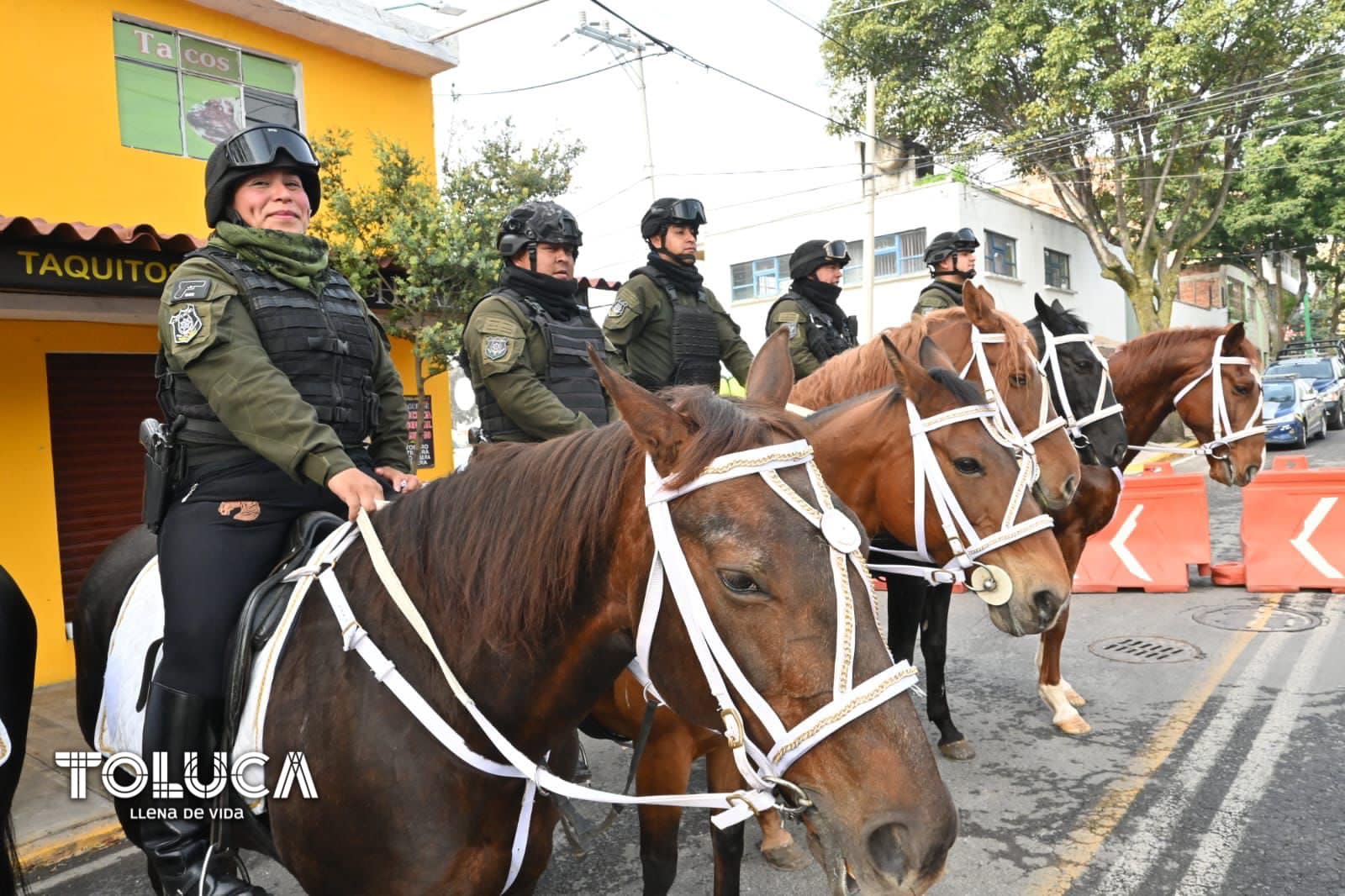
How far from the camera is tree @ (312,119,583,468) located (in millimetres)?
8109

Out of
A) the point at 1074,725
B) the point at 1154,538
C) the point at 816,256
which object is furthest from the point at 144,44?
the point at 1154,538

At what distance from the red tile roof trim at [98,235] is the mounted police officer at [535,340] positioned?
2.52m

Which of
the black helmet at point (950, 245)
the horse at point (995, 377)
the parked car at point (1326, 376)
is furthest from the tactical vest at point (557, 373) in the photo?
the parked car at point (1326, 376)

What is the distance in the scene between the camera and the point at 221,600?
2.30m

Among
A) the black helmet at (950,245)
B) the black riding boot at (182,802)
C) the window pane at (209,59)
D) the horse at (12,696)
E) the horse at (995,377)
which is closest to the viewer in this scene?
the black riding boot at (182,802)

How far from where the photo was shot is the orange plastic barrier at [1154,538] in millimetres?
7805


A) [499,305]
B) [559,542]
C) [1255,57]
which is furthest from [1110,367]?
[1255,57]

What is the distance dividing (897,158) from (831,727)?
2560 centimetres

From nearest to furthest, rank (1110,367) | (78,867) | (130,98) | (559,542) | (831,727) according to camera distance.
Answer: (831,727)
(559,542)
(78,867)
(1110,367)
(130,98)

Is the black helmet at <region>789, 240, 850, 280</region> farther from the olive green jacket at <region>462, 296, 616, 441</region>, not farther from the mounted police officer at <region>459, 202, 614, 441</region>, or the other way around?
the olive green jacket at <region>462, 296, 616, 441</region>

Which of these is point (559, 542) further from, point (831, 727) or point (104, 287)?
point (104, 287)

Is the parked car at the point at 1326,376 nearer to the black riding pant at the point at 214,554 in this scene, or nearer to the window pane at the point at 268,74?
the window pane at the point at 268,74

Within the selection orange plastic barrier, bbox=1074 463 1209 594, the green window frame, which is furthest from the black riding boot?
orange plastic barrier, bbox=1074 463 1209 594

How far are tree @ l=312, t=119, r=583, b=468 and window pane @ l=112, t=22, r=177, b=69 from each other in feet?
5.31
